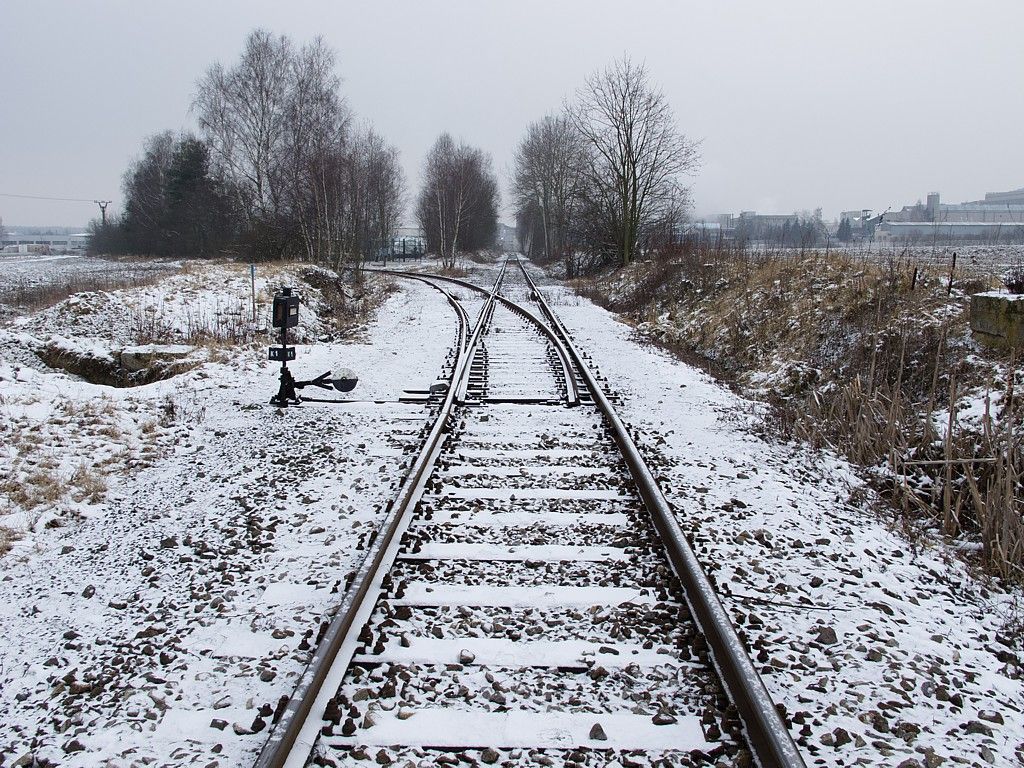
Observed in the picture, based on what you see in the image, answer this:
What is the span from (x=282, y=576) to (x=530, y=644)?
1.50 m

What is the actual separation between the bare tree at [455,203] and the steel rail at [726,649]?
38.6 metres

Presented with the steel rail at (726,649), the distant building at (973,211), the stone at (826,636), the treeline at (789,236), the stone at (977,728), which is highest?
the distant building at (973,211)

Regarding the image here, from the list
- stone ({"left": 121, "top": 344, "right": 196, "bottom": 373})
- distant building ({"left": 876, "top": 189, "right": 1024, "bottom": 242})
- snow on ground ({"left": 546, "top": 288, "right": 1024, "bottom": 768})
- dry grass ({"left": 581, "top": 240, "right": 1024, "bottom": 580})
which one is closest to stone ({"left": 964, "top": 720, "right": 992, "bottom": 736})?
snow on ground ({"left": 546, "top": 288, "right": 1024, "bottom": 768})

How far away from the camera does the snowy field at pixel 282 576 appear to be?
8.37 ft

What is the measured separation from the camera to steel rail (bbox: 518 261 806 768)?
2.26 meters

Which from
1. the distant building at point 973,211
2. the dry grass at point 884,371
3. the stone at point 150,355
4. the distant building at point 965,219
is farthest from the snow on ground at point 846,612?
the distant building at point 973,211

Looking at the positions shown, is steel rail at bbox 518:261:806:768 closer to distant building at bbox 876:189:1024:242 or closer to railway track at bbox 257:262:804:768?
railway track at bbox 257:262:804:768

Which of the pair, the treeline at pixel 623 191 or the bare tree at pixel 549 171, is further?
the bare tree at pixel 549 171

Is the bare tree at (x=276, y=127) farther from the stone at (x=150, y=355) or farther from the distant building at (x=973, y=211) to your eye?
the distant building at (x=973, y=211)

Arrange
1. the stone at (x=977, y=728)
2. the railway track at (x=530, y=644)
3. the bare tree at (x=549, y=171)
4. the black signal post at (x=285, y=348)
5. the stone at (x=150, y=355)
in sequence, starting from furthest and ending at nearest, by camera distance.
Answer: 1. the bare tree at (x=549, y=171)
2. the stone at (x=150, y=355)
3. the black signal post at (x=285, y=348)
4. the stone at (x=977, y=728)
5. the railway track at (x=530, y=644)

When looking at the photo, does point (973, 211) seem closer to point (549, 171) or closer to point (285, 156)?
point (549, 171)

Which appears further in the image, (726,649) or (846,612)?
(846,612)

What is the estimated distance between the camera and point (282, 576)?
363 centimetres

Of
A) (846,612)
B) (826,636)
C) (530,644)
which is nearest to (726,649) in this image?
(826,636)
